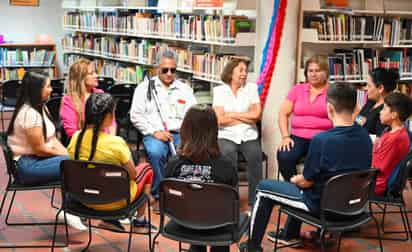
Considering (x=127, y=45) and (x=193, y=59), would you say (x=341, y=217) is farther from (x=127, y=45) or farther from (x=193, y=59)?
(x=127, y=45)

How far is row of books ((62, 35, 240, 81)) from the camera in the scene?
5.84 meters

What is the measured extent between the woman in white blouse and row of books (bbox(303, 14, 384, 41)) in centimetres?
92

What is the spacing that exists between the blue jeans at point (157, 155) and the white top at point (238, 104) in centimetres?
49

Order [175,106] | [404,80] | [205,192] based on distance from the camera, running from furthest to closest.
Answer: [404,80]
[175,106]
[205,192]

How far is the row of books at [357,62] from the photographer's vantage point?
536 cm

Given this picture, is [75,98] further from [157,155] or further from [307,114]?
[307,114]

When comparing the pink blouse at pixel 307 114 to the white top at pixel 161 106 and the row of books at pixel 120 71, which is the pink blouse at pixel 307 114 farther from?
the row of books at pixel 120 71

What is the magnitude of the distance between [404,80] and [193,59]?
256 centimetres

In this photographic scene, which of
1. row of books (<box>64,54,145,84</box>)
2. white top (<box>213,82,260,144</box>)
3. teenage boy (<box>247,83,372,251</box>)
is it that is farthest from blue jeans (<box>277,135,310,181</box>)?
row of books (<box>64,54,145,84</box>)

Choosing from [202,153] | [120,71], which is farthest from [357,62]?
[120,71]

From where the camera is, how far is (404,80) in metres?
6.27

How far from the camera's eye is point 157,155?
442 centimetres

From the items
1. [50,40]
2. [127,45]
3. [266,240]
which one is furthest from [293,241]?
[50,40]

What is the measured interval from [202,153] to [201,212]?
1.03 feet
